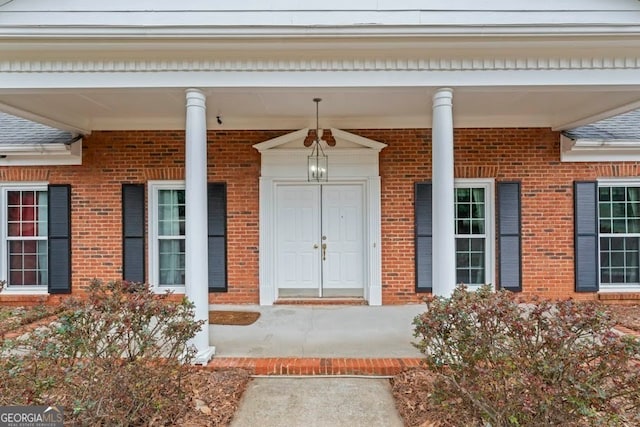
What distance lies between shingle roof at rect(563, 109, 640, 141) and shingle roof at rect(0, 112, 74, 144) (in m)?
8.70

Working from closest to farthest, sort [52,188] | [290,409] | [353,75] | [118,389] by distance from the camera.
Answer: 1. [118,389]
2. [290,409]
3. [353,75]
4. [52,188]

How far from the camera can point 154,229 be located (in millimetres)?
6602

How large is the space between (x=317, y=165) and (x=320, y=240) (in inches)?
52.7

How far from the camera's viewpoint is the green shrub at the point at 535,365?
2332 millimetres

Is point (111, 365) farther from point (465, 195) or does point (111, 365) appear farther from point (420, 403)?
point (465, 195)

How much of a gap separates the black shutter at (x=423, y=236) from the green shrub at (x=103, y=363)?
435cm

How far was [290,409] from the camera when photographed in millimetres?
3248

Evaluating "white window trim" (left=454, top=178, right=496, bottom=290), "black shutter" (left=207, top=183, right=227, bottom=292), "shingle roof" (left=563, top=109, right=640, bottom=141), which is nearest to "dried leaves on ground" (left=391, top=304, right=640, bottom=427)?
"white window trim" (left=454, top=178, right=496, bottom=290)

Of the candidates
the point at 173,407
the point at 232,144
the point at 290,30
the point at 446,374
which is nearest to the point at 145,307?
the point at 173,407

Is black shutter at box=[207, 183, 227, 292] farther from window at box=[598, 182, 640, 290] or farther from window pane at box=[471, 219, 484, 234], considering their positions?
window at box=[598, 182, 640, 290]

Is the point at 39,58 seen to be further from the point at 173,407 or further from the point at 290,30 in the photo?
the point at 173,407

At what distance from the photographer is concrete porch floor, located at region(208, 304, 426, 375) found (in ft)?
12.9

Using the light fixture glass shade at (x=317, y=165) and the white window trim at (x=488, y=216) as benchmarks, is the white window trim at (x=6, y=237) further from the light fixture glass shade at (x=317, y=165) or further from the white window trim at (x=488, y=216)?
the white window trim at (x=488, y=216)

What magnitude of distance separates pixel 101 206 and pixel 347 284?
177 inches
